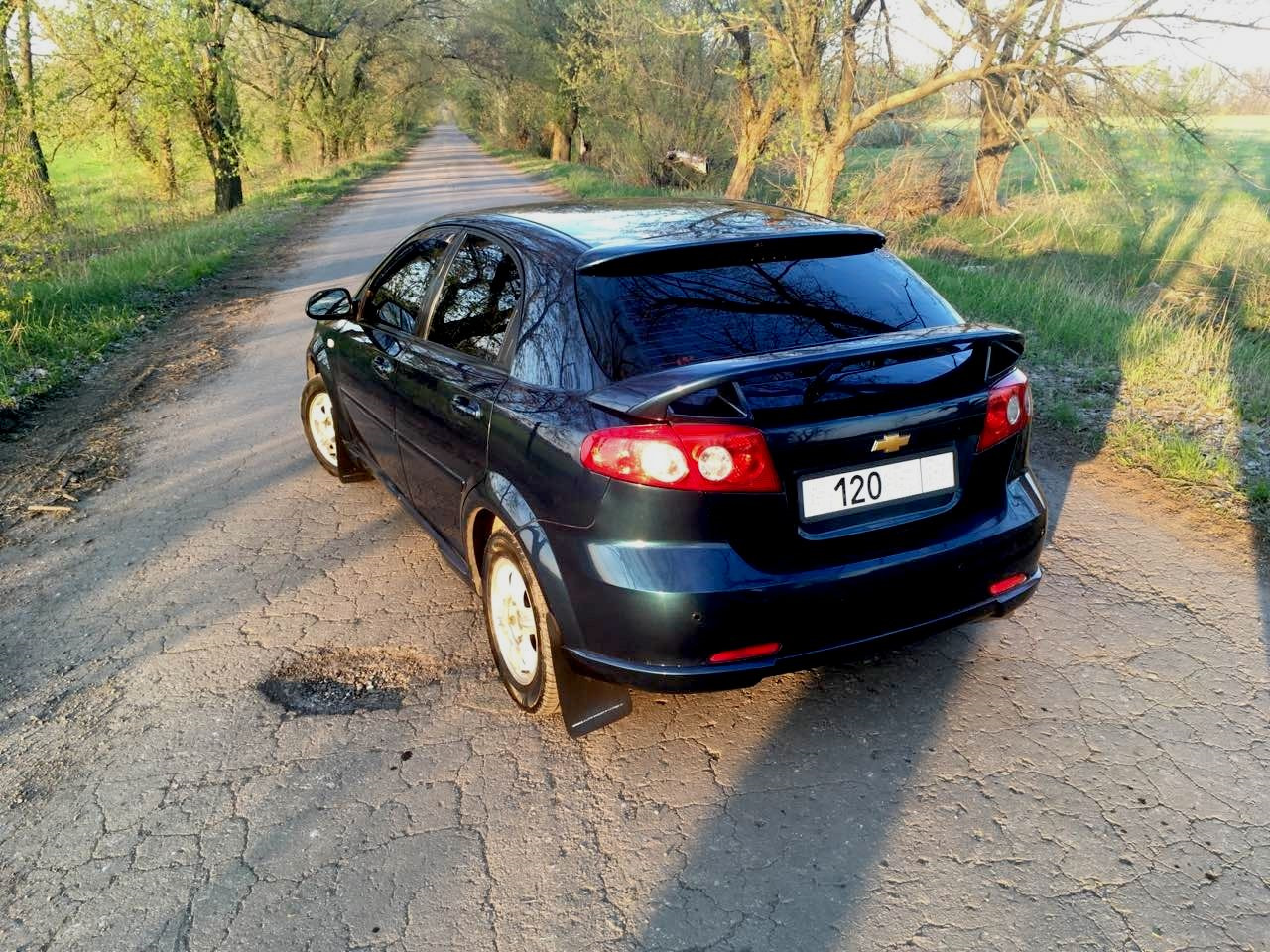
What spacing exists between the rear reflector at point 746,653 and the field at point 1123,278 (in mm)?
3431

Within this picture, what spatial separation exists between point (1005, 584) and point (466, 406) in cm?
200

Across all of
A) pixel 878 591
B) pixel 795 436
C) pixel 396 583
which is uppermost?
pixel 795 436

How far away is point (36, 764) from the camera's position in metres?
3.00

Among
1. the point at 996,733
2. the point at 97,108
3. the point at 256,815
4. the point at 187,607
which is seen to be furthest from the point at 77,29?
the point at 996,733

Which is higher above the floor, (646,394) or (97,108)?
(97,108)

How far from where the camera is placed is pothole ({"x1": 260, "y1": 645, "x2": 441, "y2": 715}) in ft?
10.9

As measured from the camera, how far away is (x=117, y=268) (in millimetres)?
11758

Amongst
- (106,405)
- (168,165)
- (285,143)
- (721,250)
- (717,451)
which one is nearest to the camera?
(717,451)

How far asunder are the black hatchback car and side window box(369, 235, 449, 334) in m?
0.49

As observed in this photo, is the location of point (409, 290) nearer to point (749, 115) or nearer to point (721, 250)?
point (721, 250)

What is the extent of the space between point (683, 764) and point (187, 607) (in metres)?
2.43

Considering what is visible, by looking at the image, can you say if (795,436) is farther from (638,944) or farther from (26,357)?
(26,357)

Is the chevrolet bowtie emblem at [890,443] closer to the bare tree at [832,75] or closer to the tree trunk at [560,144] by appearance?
the bare tree at [832,75]

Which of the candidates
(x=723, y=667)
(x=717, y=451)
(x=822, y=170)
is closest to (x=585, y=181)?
(x=822, y=170)
